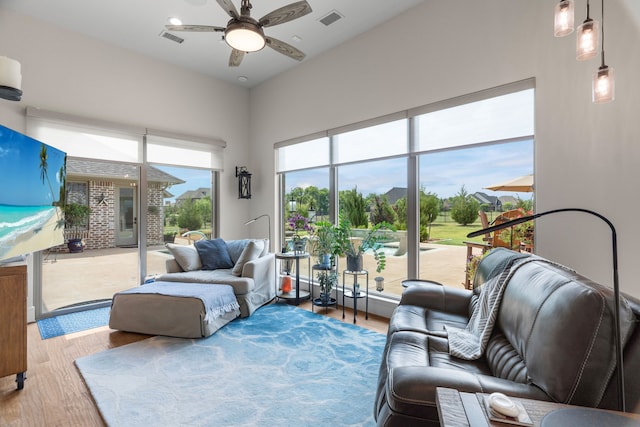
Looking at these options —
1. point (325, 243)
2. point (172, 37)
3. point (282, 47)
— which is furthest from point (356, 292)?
point (172, 37)

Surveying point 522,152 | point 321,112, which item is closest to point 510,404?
point 522,152

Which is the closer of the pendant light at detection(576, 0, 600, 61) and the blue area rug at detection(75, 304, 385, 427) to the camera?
the pendant light at detection(576, 0, 600, 61)

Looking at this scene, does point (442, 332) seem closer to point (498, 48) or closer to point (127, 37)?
point (498, 48)

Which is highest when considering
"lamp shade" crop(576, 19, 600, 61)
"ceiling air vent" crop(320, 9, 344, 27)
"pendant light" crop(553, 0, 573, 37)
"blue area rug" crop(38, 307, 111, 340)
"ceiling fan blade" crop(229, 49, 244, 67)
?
"ceiling air vent" crop(320, 9, 344, 27)

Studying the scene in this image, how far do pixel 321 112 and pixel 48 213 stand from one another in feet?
10.6

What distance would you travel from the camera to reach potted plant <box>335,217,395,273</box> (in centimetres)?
368

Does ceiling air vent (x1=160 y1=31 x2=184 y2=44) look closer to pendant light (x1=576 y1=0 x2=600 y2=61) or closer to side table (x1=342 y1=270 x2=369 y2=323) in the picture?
side table (x1=342 y1=270 x2=369 y2=323)

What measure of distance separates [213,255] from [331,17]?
3.25 metres

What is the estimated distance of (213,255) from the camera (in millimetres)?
4250

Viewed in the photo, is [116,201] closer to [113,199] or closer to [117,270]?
[113,199]

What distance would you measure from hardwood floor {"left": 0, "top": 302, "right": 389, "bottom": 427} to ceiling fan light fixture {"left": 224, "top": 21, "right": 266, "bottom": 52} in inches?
107

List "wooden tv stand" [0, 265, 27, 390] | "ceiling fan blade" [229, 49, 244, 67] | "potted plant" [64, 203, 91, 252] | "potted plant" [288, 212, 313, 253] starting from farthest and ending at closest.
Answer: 1. "potted plant" [288, 212, 313, 253]
2. "potted plant" [64, 203, 91, 252]
3. "ceiling fan blade" [229, 49, 244, 67]
4. "wooden tv stand" [0, 265, 27, 390]

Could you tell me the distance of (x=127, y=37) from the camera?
13.0 feet

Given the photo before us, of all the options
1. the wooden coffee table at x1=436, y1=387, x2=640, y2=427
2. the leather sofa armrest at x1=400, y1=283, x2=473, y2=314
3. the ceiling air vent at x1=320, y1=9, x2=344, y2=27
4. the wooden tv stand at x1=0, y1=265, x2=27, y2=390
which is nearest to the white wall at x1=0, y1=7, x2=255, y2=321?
the wooden tv stand at x1=0, y1=265, x2=27, y2=390
